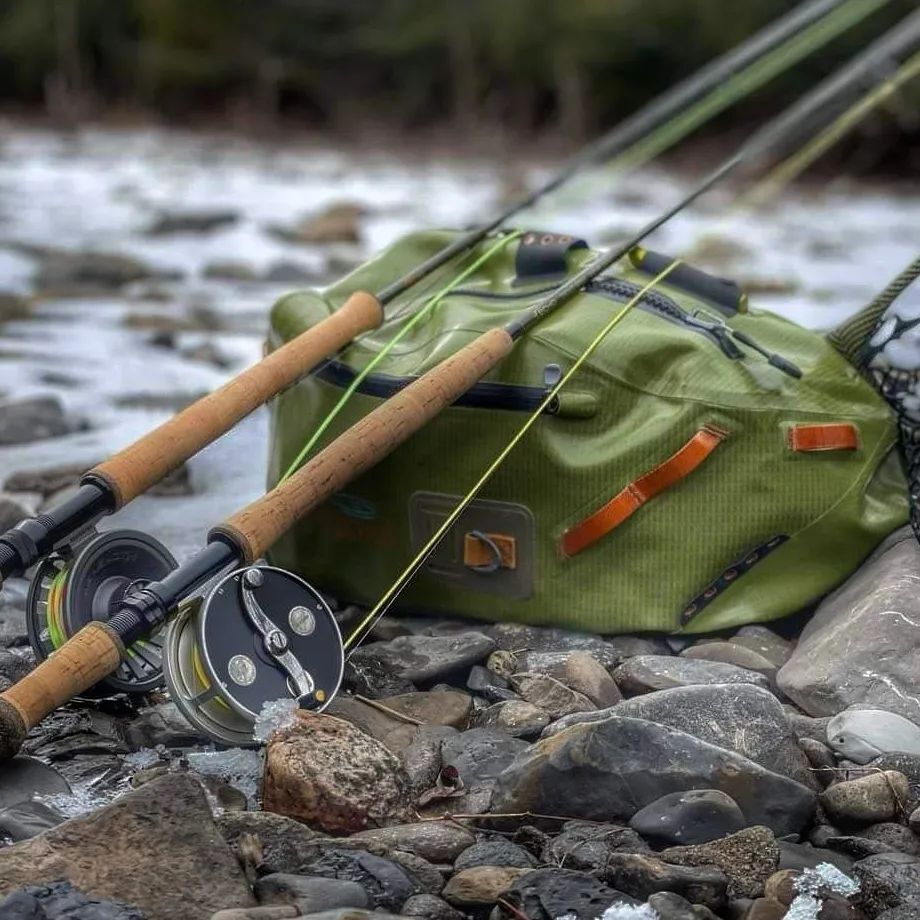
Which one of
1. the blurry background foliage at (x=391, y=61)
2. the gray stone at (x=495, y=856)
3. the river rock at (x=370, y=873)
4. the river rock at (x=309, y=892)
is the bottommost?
the blurry background foliage at (x=391, y=61)

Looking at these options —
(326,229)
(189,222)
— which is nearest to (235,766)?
(326,229)

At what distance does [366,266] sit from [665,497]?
34.2 inches

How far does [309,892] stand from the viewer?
6.25 ft

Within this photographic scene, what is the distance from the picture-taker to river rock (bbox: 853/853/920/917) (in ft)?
6.37

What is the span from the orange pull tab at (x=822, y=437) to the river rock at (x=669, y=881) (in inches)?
37.4

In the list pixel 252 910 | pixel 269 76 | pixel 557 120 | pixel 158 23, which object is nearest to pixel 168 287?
pixel 252 910

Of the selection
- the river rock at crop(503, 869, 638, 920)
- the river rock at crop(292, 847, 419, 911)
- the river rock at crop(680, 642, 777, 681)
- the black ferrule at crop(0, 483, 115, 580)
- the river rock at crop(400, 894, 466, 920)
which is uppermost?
the black ferrule at crop(0, 483, 115, 580)

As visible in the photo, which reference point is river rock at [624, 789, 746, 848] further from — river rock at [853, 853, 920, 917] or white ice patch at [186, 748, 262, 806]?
white ice patch at [186, 748, 262, 806]

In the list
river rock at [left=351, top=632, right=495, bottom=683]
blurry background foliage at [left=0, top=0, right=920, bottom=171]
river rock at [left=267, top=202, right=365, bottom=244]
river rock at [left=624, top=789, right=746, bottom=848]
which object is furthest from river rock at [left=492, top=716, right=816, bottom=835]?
blurry background foliage at [left=0, top=0, right=920, bottom=171]

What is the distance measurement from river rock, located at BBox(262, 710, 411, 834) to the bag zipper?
749mm

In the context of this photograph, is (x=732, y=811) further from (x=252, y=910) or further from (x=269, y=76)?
(x=269, y=76)

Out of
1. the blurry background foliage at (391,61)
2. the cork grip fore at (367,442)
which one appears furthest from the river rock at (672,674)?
the blurry background foliage at (391,61)

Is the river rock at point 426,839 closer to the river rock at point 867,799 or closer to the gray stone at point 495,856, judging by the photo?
the gray stone at point 495,856

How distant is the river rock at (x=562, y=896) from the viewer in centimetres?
188
